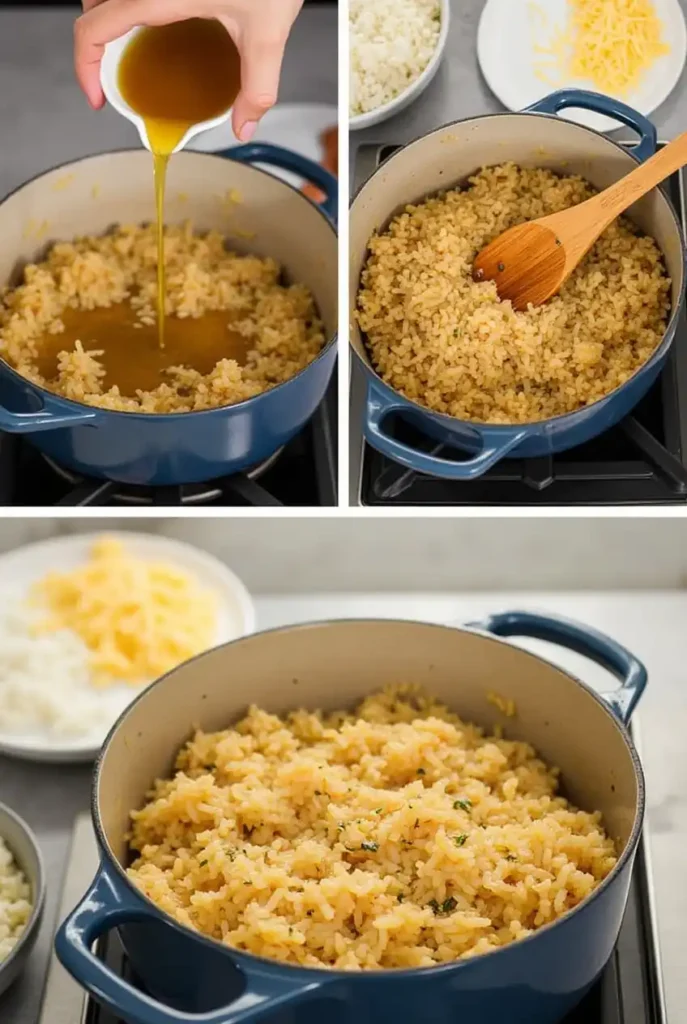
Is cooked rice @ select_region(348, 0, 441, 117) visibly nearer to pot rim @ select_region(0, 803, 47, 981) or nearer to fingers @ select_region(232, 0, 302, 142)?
fingers @ select_region(232, 0, 302, 142)

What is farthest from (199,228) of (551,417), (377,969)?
(377,969)

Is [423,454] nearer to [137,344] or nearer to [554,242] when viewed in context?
[554,242]

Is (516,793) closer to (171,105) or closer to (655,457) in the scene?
(655,457)

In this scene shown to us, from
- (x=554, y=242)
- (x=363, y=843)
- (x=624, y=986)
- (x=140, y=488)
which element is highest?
(x=554, y=242)

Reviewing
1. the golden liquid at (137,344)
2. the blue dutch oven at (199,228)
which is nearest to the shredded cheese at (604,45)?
the blue dutch oven at (199,228)

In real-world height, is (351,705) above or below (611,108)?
below

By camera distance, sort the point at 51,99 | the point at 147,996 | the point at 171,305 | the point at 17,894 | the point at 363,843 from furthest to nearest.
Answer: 1. the point at 51,99
2. the point at 171,305
3. the point at 17,894
4. the point at 363,843
5. the point at 147,996

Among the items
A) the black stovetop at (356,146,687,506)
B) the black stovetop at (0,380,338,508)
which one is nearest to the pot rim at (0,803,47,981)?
the black stovetop at (0,380,338,508)
